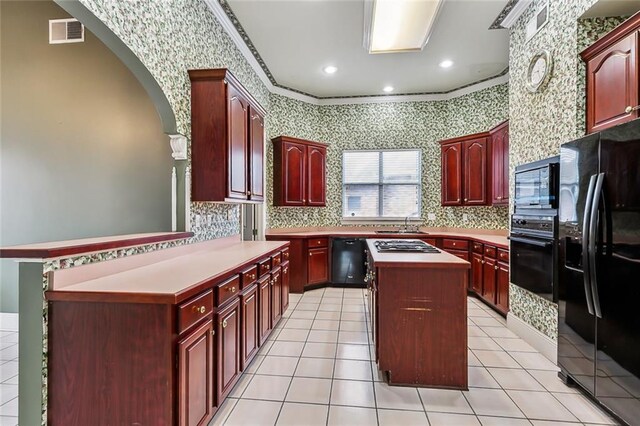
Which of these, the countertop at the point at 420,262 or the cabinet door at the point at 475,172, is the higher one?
the cabinet door at the point at 475,172

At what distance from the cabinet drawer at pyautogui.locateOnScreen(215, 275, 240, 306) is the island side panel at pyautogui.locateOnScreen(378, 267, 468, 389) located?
1.00m

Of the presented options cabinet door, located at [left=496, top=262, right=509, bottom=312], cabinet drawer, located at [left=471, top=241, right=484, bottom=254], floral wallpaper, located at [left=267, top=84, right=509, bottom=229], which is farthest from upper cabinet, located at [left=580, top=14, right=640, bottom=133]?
floral wallpaper, located at [left=267, top=84, right=509, bottom=229]

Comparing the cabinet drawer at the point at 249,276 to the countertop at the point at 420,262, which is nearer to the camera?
the countertop at the point at 420,262

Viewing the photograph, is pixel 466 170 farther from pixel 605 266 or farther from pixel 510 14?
pixel 605 266

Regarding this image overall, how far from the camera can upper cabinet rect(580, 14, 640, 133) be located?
2020 mm

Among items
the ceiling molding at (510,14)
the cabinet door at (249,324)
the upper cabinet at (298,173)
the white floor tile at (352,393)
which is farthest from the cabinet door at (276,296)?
the ceiling molding at (510,14)

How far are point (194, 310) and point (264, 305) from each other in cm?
126

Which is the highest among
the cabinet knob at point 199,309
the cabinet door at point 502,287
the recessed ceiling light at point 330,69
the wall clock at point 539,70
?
the recessed ceiling light at point 330,69

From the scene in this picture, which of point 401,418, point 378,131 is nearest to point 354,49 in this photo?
point 378,131

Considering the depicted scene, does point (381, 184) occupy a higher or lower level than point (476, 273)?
higher

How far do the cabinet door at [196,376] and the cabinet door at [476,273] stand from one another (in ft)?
12.1

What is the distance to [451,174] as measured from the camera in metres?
5.17

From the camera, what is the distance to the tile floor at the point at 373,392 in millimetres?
1956

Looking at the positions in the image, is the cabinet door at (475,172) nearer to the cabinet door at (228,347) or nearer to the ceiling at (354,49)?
the ceiling at (354,49)
